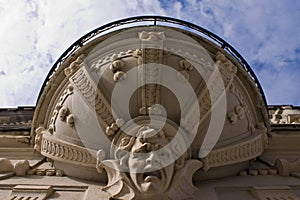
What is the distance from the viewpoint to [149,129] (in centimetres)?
557

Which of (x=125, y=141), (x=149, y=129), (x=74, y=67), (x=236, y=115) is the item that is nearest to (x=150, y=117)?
(x=149, y=129)

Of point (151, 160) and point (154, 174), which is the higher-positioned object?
point (151, 160)

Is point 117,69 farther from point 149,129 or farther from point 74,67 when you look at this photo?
point 149,129

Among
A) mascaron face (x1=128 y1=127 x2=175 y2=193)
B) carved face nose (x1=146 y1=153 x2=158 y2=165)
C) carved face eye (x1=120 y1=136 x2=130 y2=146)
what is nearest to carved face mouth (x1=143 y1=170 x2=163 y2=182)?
mascaron face (x1=128 y1=127 x2=175 y2=193)

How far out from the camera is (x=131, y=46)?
21.3ft

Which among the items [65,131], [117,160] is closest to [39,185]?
[65,131]

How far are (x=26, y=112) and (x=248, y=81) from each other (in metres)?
7.76

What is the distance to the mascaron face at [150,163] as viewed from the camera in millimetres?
5086

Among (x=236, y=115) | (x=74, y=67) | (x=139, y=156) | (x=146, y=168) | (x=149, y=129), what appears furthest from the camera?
(x=74, y=67)

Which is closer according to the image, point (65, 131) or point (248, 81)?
point (65, 131)

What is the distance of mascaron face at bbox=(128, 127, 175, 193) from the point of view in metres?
5.09

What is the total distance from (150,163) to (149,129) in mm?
559

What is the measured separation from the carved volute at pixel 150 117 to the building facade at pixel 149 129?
16 millimetres

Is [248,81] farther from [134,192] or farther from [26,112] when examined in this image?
[26,112]
